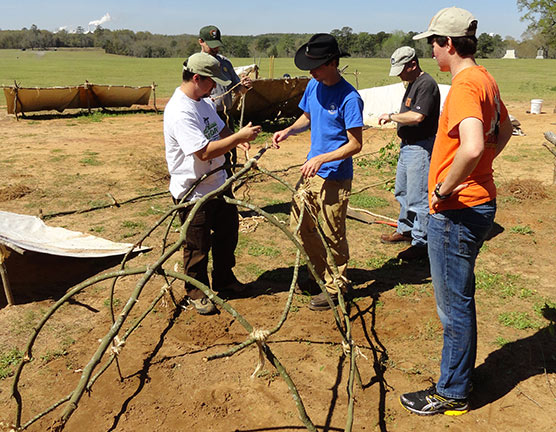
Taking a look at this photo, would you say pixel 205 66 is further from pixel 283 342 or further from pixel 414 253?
pixel 414 253

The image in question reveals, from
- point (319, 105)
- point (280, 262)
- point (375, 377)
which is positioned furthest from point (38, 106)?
point (375, 377)

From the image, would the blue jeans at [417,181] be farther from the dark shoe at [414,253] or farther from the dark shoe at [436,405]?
the dark shoe at [436,405]

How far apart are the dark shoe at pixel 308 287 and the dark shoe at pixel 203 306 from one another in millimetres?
867

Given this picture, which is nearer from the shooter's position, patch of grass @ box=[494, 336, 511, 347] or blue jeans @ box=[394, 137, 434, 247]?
patch of grass @ box=[494, 336, 511, 347]

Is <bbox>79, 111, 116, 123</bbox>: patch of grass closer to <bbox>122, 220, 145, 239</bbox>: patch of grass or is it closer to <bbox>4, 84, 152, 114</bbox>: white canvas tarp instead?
<bbox>4, 84, 152, 114</bbox>: white canvas tarp

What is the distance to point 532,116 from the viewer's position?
15727 mm

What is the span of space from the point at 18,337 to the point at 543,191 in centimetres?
733

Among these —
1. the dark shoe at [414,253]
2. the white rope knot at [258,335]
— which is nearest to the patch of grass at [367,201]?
the dark shoe at [414,253]

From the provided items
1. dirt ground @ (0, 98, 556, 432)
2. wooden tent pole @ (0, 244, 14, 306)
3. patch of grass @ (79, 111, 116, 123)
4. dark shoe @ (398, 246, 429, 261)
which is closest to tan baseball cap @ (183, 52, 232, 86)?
dirt ground @ (0, 98, 556, 432)

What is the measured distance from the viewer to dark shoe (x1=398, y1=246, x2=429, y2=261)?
5.29 m

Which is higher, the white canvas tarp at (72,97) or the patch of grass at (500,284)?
the white canvas tarp at (72,97)

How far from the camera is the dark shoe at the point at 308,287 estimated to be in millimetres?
4547

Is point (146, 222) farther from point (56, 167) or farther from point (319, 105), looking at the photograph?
point (56, 167)

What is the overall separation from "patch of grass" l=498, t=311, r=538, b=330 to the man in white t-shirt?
2.35 metres
